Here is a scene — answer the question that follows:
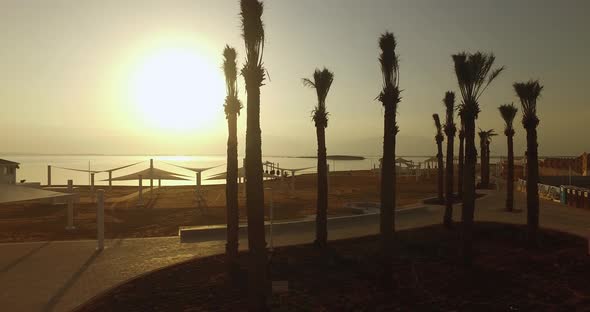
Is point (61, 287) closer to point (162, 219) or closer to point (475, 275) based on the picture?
point (475, 275)

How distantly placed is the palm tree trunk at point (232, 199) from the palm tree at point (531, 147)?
27.9 feet

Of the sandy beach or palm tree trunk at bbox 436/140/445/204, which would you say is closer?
the sandy beach

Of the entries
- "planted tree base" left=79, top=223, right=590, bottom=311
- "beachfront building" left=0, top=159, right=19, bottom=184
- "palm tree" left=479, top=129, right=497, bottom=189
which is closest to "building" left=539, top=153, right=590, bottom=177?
"palm tree" left=479, top=129, right=497, bottom=189

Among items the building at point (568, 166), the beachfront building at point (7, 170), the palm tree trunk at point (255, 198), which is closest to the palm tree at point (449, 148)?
the palm tree trunk at point (255, 198)

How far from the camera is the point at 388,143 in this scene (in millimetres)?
9492

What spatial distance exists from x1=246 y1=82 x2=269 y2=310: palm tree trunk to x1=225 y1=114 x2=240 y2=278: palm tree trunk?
8.52 ft

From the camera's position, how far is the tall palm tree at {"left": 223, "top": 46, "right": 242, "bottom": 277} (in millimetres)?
9922

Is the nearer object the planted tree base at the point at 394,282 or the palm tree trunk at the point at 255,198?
the palm tree trunk at the point at 255,198

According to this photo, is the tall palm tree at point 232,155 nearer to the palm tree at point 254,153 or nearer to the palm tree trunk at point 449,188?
the palm tree at point 254,153

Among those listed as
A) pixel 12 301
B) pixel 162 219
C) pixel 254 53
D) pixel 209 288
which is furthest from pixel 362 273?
pixel 162 219

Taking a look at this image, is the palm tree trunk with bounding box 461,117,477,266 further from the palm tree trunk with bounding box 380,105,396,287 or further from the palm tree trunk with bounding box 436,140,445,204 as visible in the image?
the palm tree trunk with bounding box 436,140,445,204

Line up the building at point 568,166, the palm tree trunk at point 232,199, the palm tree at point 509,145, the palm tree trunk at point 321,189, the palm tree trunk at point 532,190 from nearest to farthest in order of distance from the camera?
the palm tree trunk at point 232,199 → the palm tree trunk at point 321,189 → the palm tree trunk at point 532,190 → the palm tree at point 509,145 → the building at point 568,166

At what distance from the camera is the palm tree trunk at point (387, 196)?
943cm

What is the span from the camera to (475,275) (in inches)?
409
